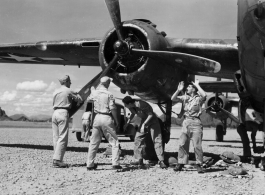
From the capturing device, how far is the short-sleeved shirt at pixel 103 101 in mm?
6035

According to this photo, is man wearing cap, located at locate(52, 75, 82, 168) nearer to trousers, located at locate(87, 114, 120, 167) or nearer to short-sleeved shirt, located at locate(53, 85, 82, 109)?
short-sleeved shirt, located at locate(53, 85, 82, 109)

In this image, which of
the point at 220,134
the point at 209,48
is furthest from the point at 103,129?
the point at 220,134

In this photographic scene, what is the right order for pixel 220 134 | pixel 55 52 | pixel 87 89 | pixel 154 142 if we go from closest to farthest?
pixel 154 142 < pixel 87 89 < pixel 55 52 < pixel 220 134

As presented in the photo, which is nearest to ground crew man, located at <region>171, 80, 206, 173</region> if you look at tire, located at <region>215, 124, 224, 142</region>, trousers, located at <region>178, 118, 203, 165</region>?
trousers, located at <region>178, 118, 203, 165</region>

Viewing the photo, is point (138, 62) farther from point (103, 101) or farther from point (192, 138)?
point (192, 138)

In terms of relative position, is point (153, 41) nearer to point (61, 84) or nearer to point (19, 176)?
point (61, 84)

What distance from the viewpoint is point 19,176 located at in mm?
5223

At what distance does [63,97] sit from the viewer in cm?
648

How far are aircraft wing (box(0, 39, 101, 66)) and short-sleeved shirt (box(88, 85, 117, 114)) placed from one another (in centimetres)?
256

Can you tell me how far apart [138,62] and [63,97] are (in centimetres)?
206

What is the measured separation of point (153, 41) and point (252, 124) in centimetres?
451

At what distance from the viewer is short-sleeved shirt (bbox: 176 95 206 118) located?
6.26m

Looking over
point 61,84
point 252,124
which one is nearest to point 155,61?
point 61,84

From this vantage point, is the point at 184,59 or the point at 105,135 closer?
the point at 105,135
